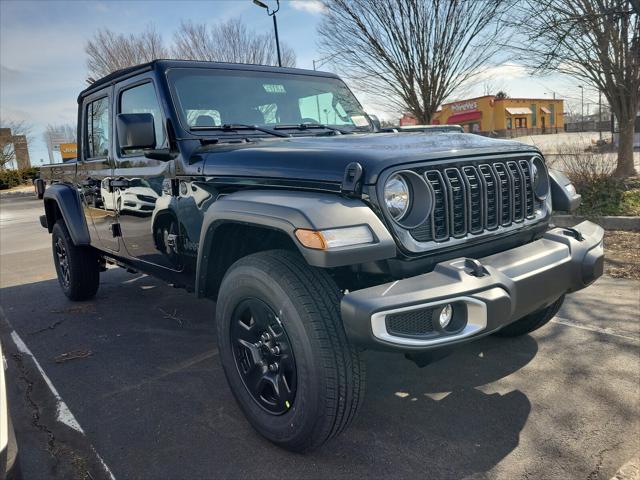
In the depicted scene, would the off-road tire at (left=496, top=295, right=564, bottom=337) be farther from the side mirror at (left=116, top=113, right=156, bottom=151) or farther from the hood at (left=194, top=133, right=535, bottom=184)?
the side mirror at (left=116, top=113, right=156, bottom=151)

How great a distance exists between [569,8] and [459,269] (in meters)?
8.64

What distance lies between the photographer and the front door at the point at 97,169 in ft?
13.3

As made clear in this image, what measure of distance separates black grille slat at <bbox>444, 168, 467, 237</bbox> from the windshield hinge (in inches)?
18.9

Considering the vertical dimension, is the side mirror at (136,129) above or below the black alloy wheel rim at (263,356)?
above

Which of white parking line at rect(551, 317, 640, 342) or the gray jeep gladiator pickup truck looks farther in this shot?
white parking line at rect(551, 317, 640, 342)

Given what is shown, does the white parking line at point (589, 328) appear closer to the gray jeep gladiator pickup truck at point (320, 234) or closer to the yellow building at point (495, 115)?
the gray jeep gladiator pickup truck at point (320, 234)

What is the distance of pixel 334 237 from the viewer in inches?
79.0

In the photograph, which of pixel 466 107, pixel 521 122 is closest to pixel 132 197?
pixel 466 107

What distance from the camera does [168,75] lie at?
10.7 feet

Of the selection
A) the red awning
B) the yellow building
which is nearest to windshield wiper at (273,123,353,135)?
the yellow building

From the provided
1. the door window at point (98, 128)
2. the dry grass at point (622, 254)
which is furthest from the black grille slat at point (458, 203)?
the dry grass at point (622, 254)

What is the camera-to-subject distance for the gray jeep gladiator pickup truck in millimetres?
2051

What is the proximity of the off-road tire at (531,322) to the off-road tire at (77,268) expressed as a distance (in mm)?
3851

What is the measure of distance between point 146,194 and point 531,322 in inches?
108
